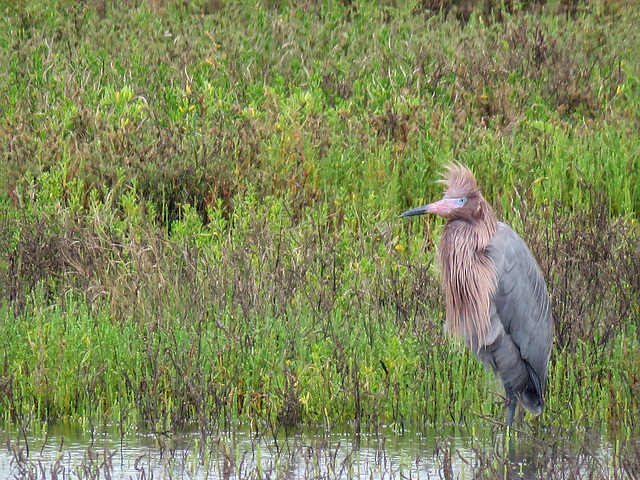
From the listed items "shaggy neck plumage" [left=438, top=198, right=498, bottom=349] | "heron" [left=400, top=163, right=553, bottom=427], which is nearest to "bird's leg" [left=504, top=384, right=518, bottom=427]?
"heron" [left=400, top=163, right=553, bottom=427]

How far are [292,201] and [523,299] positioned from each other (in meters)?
2.59

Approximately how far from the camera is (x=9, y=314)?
5789 millimetres

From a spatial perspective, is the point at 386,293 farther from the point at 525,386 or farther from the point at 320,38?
the point at 320,38

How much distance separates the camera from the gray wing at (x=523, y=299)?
17.9ft

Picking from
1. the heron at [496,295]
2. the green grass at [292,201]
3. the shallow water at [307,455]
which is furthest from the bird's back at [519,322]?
the shallow water at [307,455]

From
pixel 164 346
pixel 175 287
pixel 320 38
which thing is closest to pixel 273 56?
pixel 320 38

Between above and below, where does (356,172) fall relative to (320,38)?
below

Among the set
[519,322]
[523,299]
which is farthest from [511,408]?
[523,299]

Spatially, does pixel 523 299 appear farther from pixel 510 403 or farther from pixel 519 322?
pixel 510 403

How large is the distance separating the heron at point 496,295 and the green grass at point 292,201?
0.42ft

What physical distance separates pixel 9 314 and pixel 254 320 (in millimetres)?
1297

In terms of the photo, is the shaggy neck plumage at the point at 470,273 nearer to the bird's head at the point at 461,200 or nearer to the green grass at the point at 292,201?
the bird's head at the point at 461,200

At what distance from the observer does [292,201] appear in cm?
771

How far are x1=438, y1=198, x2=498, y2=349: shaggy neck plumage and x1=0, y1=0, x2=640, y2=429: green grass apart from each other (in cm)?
16
